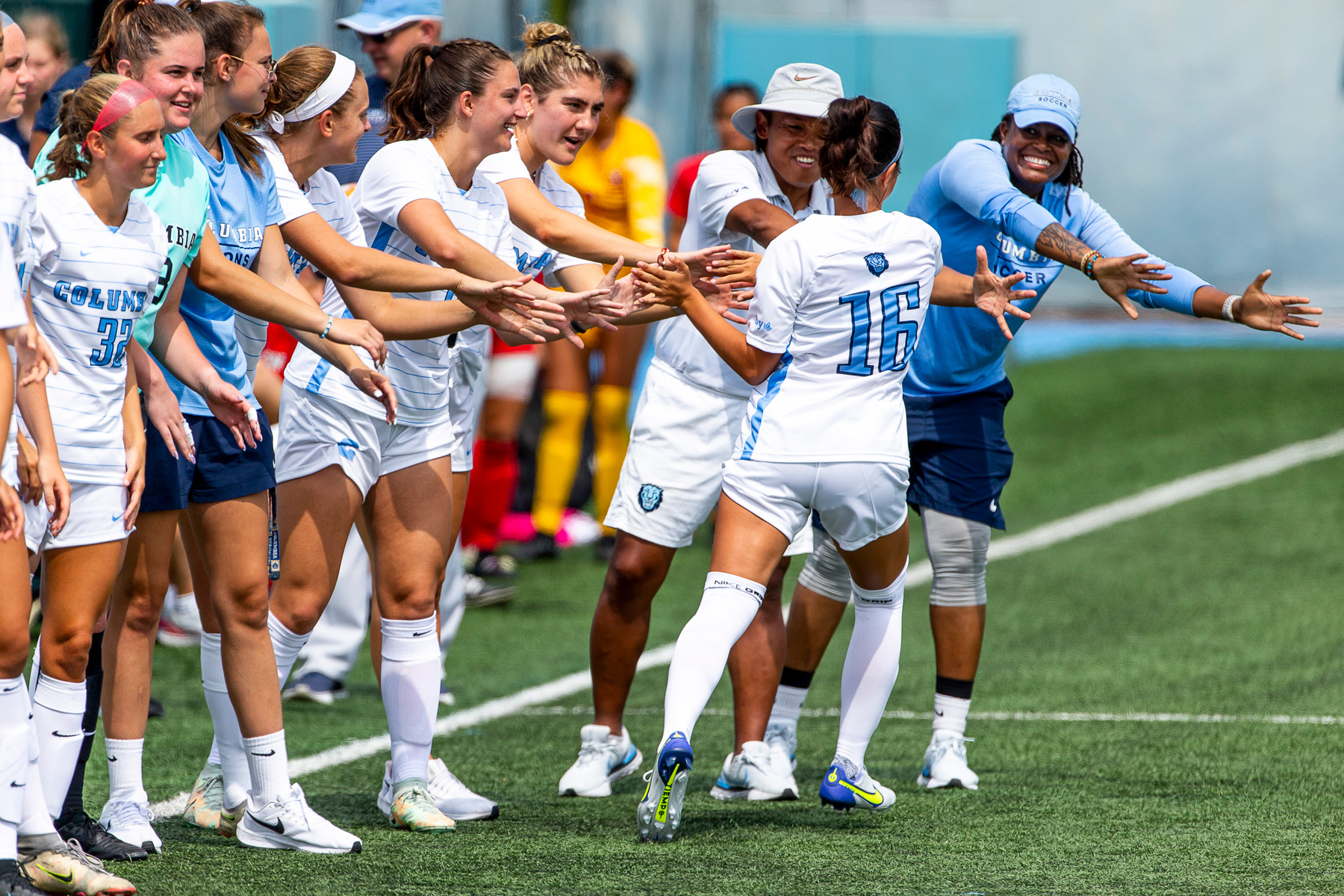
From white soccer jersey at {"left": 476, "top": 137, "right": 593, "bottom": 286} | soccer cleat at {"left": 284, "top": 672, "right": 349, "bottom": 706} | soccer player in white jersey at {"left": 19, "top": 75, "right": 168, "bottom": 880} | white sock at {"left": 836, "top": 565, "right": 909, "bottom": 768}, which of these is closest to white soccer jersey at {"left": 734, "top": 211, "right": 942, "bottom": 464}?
white sock at {"left": 836, "top": 565, "right": 909, "bottom": 768}

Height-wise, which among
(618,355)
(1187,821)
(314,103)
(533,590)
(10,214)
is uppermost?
(314,103)

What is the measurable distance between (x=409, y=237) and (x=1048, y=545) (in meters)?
6.26

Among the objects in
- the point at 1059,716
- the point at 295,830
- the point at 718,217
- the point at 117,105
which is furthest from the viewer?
the point at 1059,716

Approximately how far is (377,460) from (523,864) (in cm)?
113

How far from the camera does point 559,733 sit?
5.75 metres

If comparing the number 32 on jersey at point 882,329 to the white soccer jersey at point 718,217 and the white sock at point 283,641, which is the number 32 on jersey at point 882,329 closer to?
the white soccer jersey at point 718,217

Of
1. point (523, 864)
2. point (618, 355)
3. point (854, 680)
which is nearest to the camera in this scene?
point (523, 864)

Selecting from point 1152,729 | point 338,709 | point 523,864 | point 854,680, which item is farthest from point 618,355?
point 523,864

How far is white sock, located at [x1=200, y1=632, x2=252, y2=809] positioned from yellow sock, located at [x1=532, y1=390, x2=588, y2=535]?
5083mm

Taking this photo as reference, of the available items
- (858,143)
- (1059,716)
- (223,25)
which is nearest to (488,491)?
(1059,716)

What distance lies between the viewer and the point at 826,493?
4184 millimetres

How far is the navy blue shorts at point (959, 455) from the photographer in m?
5.14

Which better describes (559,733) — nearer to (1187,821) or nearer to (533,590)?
(1187,821)

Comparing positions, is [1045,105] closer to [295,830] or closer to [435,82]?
[435,82]
